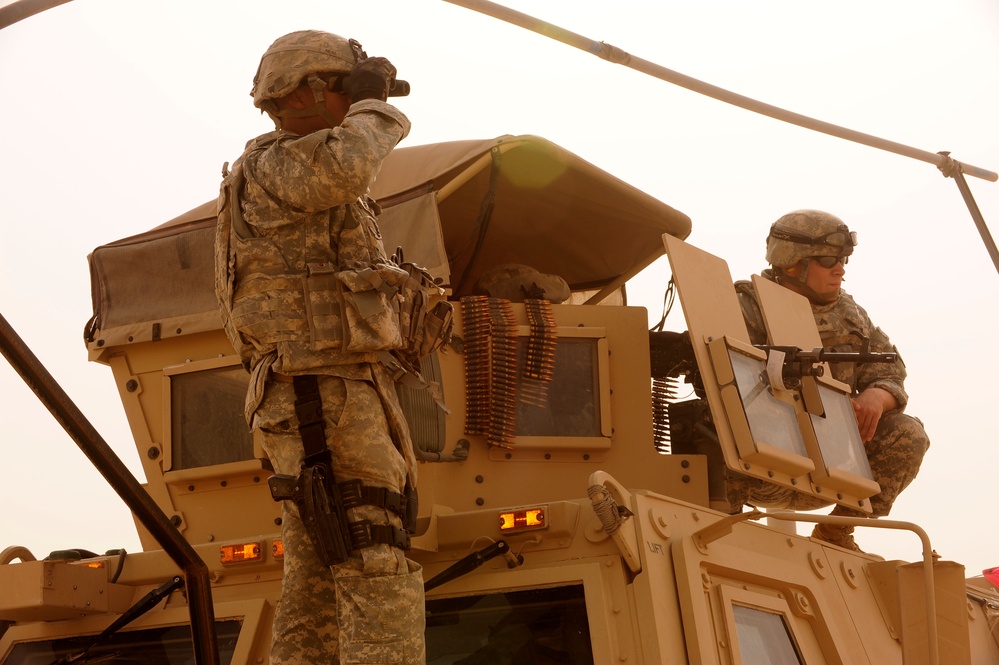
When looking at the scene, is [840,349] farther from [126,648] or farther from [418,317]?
[126,648]

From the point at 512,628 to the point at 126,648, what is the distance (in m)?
1.40

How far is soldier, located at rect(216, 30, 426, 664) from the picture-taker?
3389mm

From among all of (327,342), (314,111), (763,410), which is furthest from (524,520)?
(314,111)

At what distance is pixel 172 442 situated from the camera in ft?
16.7

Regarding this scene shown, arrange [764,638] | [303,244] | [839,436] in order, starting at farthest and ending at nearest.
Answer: [839,436], [764,638], [303,244]

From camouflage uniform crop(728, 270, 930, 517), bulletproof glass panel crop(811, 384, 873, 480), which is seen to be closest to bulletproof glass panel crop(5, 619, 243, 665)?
bulletproof glass panel crop(811, 384, 873, 480)

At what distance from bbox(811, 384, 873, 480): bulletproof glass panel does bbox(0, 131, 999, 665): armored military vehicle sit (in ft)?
0.06

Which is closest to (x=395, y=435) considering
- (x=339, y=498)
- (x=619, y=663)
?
(x=339, y=498)

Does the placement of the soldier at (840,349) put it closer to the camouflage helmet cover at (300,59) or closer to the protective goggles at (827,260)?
the protective goggles at (827,260)

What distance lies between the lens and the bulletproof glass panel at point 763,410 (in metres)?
4.72

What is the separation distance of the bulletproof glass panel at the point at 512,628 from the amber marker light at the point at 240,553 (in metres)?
0.65

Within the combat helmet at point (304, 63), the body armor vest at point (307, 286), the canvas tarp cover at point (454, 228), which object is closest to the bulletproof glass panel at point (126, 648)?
the body armor vest at point (307, 286)

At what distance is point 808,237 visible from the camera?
→ 242 inches

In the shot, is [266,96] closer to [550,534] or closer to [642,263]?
[550,534]
